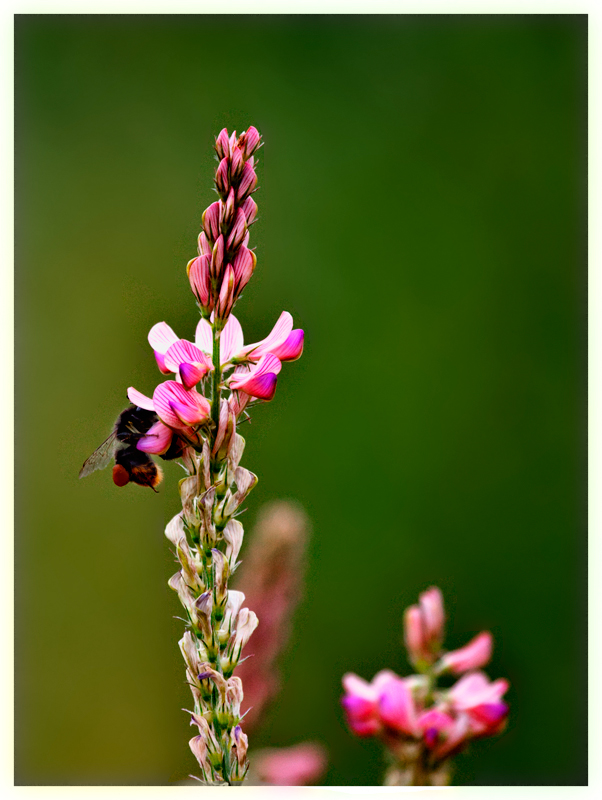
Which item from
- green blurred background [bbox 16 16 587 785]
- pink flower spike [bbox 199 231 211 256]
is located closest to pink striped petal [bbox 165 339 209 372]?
pink flower spike [bbox 199 231 211 256]

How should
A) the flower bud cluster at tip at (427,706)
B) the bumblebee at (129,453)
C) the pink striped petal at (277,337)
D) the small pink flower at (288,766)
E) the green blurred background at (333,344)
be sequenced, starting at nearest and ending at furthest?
the flower bud cluster at tip at (427,706) → the pink striped petal at (277,337) → the bumblebee at (129,453) → the small pink flower at (288,766) → the green blurred background at (333,344)

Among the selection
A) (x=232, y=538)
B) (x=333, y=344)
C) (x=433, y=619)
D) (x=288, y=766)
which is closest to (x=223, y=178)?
(x=232, y=538)

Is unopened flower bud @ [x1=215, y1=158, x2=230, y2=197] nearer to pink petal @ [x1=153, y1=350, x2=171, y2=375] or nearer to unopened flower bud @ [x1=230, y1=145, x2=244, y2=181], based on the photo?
unopened flower bud @ [x1=230, y1=145, x2=244, y2=181]

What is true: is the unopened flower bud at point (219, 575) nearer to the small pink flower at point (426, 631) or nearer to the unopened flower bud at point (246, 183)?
the small pink flower at point (426, 631)

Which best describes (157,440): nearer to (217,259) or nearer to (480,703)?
(217,259)

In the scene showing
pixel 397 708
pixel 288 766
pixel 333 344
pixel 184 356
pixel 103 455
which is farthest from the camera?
pixel 333 344

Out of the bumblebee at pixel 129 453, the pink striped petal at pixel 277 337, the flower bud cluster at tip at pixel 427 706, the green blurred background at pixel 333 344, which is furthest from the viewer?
the green blurred background at pixel 333 344

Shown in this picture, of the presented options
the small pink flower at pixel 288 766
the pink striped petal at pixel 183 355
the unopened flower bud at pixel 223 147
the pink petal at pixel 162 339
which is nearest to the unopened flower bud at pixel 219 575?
the pink striped petal at pixel 183 355
